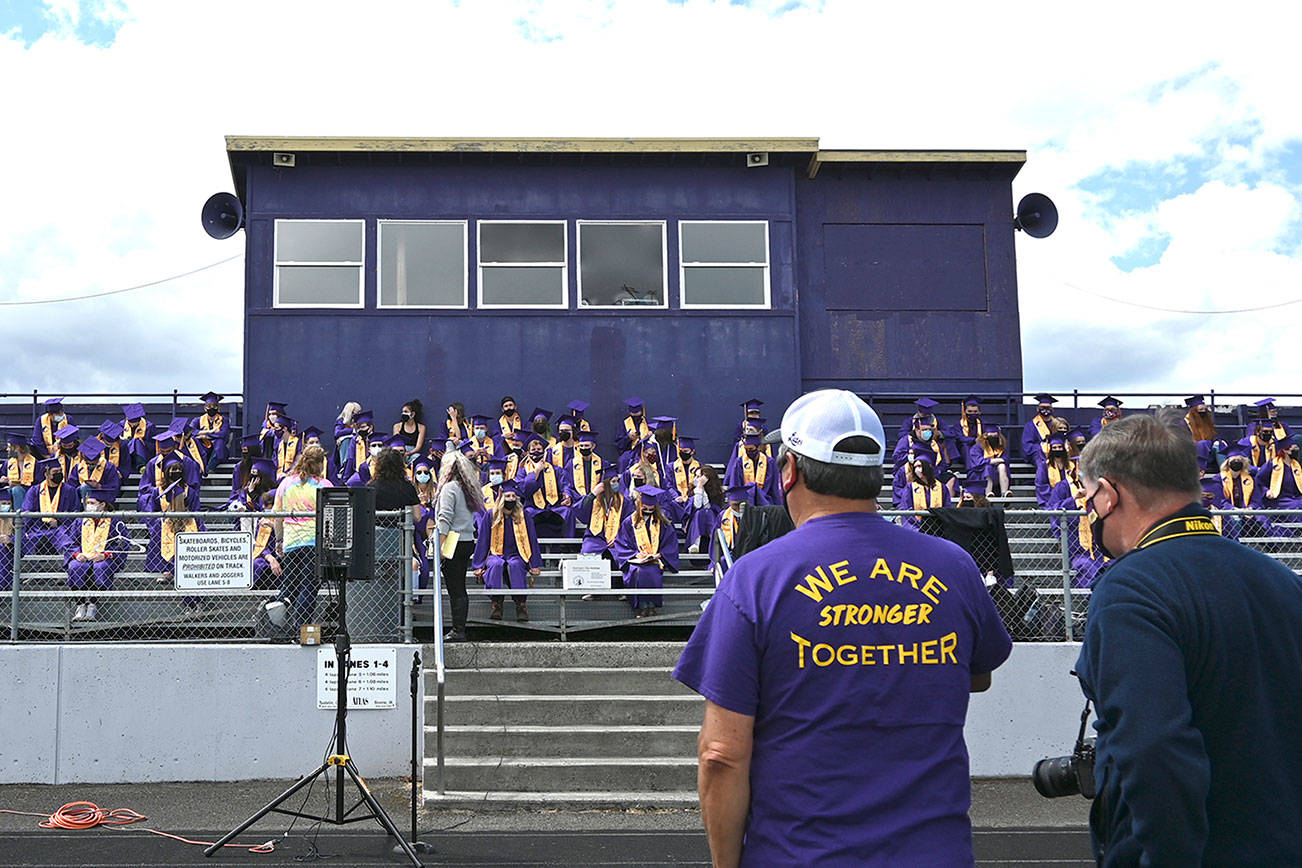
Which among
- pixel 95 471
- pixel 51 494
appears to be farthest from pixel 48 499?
pixel 95 471

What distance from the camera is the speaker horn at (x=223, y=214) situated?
688 inches

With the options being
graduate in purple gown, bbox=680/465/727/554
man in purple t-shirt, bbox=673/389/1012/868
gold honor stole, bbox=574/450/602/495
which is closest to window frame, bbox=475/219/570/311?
gold honor stole, bbox=574/450/602/495

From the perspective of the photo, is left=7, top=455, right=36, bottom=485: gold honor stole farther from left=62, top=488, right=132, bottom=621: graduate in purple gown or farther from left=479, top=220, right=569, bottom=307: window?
left=479, top=220, right=569, bottom=307: window

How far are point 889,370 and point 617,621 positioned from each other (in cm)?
826

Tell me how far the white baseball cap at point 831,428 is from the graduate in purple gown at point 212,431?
13970 mm

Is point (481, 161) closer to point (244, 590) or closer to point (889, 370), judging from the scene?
point (889, 370)

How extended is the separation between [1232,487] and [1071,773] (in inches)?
508

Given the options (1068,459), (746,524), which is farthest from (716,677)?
(1068,459)

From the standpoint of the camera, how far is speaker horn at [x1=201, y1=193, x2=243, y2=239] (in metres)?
17.5

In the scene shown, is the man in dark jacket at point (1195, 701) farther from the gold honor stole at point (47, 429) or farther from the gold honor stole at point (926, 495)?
the gold honor stole at point (47, 429)

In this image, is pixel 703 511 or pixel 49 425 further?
pixel 49 425

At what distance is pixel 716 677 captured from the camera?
7.51 ft

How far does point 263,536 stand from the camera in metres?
10.0

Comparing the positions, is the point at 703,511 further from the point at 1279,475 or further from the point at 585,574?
the point at 1279,475
